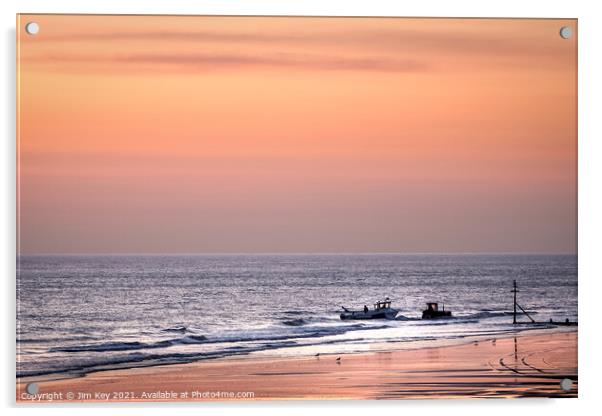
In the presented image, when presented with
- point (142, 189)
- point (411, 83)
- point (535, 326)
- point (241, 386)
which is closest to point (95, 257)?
point (142, 189)

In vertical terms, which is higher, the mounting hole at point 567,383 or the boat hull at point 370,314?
the boat hull at point 370,314

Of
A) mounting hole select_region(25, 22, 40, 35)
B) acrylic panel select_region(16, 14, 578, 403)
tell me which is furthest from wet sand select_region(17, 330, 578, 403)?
mounting hole select_region(25, 22, 40, 35)

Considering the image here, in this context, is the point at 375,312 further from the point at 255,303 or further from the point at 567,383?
the point at 567,383

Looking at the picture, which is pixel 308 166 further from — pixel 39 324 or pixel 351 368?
pixel 39 324

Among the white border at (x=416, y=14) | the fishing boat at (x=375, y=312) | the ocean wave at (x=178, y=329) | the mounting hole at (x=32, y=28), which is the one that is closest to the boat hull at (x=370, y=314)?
the fishing boat at (x=375, y=312)

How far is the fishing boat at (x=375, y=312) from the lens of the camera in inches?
183

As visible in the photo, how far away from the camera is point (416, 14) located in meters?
4.65

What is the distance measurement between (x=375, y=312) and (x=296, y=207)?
1.94 ft

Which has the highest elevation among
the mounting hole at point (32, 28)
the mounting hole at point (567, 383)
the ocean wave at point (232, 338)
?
the mounting hole at point (32, 28)

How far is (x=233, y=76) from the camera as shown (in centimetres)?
466

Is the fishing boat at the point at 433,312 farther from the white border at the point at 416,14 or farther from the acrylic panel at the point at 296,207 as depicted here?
the white border at the point at 416,14

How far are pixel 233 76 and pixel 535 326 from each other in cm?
174

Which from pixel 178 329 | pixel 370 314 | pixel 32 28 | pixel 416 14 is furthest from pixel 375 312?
pixel 32 28

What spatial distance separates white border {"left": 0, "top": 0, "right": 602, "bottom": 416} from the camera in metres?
4.53
